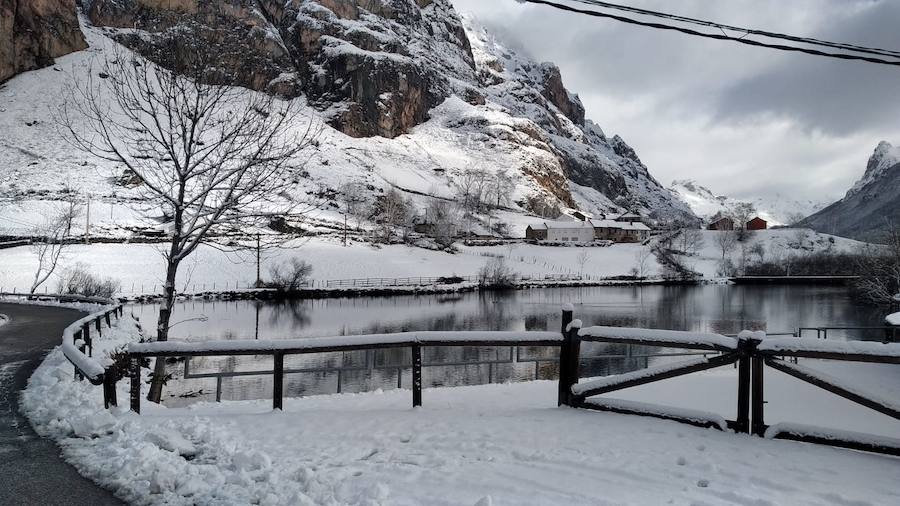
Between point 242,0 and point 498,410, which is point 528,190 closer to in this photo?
point 242,0

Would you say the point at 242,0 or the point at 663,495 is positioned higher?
the point at 242,0

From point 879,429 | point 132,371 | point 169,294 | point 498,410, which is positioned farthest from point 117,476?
point 879,429

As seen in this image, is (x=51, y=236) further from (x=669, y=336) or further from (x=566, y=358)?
(x=669, y=336)

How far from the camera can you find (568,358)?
7754mm

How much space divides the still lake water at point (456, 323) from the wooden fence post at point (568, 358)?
3.46m

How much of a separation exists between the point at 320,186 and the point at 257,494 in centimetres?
11876

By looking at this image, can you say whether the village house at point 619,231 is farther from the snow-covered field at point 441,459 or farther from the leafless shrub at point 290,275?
the snow-covered field at point 441,459

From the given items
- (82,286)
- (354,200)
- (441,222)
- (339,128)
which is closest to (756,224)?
(441,222)

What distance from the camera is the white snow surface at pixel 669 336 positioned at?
21.6 feet

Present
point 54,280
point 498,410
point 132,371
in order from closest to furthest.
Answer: point 132,371
point 498,410
point 54,280

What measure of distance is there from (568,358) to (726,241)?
427 feet

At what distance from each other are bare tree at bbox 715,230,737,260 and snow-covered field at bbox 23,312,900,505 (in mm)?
121689

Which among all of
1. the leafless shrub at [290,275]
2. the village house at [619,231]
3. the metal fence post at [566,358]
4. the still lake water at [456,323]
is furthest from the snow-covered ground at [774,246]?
the metal fence post at [566,358]

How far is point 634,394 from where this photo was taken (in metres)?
12.0
